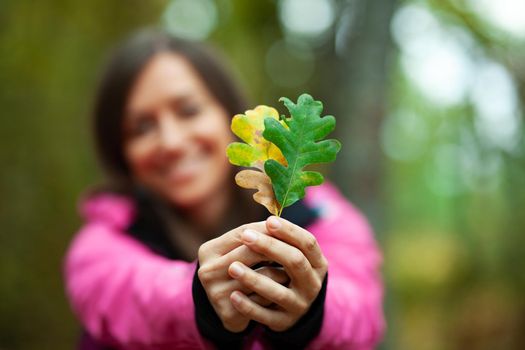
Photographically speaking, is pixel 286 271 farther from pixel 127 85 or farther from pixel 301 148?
pixel 127 85

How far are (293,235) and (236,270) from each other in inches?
3.0

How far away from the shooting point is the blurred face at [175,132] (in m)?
1.30

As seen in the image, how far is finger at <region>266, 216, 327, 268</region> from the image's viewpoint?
64 centimetres

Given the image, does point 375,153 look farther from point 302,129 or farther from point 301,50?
point 302,129

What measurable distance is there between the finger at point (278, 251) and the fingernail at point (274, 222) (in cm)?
2

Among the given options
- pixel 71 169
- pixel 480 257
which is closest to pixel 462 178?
pixel 480 257

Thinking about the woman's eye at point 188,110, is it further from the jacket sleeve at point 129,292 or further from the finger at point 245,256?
the finger at point 245,256

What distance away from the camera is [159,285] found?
3.14ft

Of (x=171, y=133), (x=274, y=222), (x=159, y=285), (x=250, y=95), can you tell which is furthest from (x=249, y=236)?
(x=250, y=95)

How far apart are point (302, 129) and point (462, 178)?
600 cm

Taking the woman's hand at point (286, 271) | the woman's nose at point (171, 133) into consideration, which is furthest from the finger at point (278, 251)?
the woman's nose at point (171, 133)

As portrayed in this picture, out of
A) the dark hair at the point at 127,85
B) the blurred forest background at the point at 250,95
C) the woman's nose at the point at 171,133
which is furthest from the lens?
the blurred forest background at the point at 250,95

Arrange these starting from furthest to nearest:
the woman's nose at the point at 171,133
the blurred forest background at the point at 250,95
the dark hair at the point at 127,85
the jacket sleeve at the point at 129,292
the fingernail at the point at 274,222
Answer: the blurred forest background at the point at 250,95 → the dark hair at the point at 127,85 → the woman's nose at the point at 171,133 → the jacket sleeve at the point at 129,292 → the fingernail at the point at 274,222

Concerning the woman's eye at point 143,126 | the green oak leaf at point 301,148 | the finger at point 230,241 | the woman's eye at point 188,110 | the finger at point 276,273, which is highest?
the woman's eye at point 188,110
